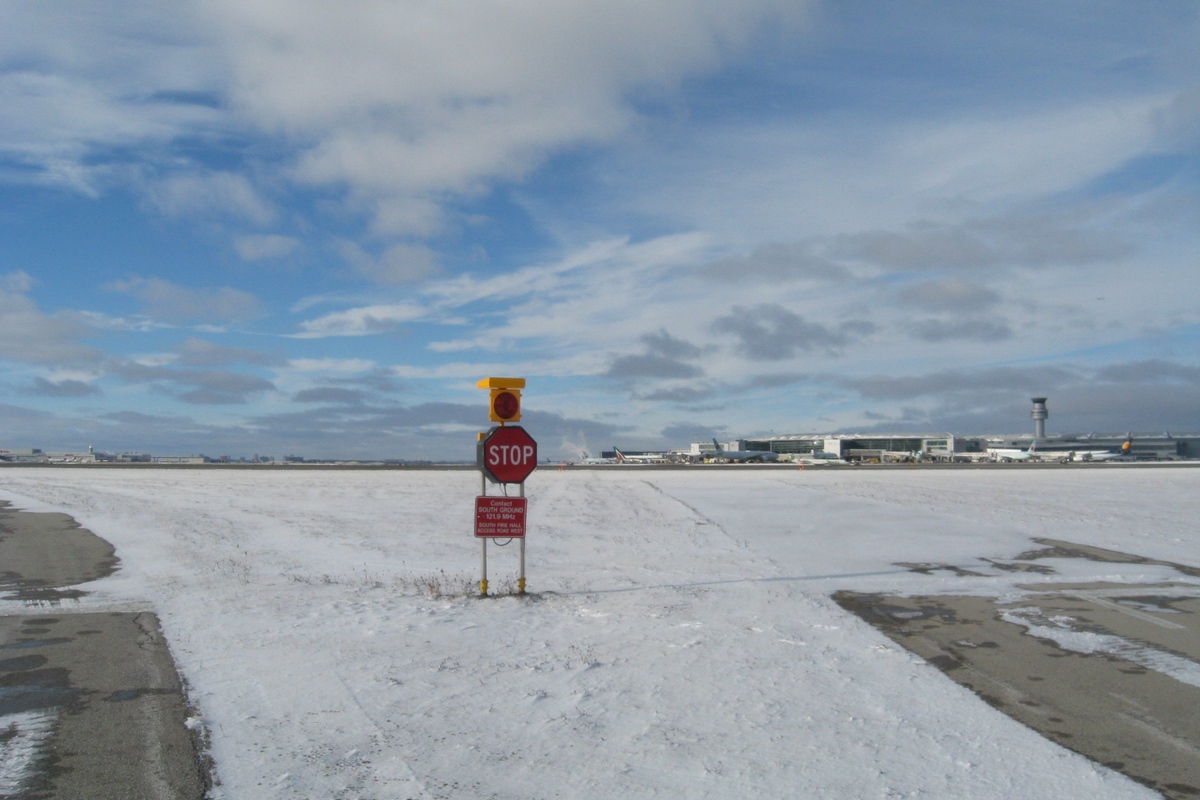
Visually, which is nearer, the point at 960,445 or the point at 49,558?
the point at 49,558

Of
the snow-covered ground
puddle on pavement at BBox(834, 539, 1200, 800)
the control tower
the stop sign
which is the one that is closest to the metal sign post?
the stop sign

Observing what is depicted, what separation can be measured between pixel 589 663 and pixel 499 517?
3337 mm

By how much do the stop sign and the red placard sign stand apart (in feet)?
0.97

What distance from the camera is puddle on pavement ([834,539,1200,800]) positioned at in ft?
18.7

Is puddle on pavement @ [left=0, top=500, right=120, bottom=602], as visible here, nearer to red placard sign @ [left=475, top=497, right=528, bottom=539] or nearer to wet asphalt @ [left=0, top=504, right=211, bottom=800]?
wet asphalt @ [left=0, top=504, right=211, bottom=800]

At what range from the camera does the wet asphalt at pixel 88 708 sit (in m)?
4.88

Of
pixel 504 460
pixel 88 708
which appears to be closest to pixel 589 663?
pixel 504 460

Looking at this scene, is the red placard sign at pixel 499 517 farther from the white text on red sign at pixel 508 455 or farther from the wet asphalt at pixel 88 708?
the wet asphalt at pixel 88 708

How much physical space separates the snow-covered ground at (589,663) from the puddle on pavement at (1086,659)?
34cm

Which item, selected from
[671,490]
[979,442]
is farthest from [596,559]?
[979,442]

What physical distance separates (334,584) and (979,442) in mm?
135367

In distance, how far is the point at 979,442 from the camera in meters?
131

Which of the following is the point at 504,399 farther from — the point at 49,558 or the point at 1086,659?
the point at 49,558

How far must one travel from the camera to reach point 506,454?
10.5m
